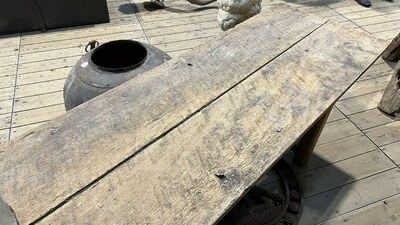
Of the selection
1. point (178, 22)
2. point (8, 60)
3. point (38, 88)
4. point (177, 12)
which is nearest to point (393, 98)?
point (178, 22)

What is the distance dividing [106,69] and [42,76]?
141 centimetres

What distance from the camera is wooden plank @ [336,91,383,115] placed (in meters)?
2.58

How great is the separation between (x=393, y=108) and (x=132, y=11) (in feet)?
8.95

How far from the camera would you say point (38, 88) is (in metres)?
2.64

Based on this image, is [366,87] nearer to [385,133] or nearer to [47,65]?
[385,133]

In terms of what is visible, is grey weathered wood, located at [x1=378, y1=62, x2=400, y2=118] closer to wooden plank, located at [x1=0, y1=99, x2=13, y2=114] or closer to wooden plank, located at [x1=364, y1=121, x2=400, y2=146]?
wooden plank, located at [x1=364, y1=121, x2=400, y2=146]

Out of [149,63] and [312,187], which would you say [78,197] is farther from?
[312,187]

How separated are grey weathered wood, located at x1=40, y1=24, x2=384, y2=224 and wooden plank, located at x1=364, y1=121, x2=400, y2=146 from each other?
0.91m

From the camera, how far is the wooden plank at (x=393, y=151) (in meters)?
2.21

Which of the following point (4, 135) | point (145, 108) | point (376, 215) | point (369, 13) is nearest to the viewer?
point (145, 108)

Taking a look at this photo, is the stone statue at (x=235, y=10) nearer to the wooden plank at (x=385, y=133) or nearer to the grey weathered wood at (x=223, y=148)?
the grey weathered wood at (x=223, y=148)

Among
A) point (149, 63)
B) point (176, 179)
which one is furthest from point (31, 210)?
point (149, 63)

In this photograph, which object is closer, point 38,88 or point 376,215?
point 376,215

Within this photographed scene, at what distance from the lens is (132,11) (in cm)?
372
